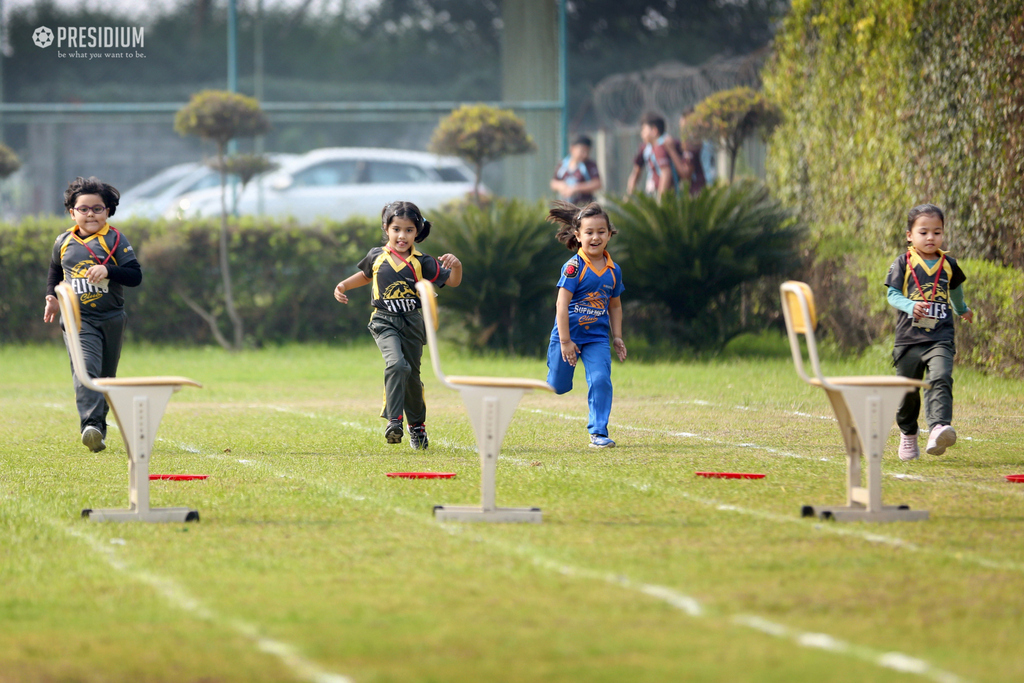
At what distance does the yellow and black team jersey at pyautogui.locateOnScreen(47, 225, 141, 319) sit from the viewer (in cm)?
864

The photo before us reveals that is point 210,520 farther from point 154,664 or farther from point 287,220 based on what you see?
point 287,220

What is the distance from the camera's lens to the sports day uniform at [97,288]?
861cm

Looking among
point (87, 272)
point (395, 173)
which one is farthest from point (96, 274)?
point (395, 173)

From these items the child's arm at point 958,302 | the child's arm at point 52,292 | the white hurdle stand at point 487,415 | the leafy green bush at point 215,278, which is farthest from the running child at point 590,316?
the leafy green bush at point 215,278

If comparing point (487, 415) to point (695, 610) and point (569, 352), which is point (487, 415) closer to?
point (695, 610)

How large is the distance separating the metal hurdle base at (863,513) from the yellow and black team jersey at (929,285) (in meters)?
2.29

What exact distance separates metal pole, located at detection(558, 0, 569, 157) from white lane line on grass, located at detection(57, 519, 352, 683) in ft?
45.8

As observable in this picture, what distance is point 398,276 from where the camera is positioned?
860 cm

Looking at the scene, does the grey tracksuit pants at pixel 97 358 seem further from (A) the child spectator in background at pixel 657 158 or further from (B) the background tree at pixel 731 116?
(B) the background tree at pixel 731 116

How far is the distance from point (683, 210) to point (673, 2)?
669 inches

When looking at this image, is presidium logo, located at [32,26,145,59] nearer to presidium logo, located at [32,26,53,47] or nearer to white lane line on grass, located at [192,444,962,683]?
presidium logo, located at [32,26,53,47]

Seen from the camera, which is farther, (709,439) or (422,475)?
(709,439)

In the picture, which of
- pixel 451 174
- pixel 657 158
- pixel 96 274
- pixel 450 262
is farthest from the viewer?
pixel 451 174

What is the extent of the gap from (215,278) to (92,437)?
976cm
